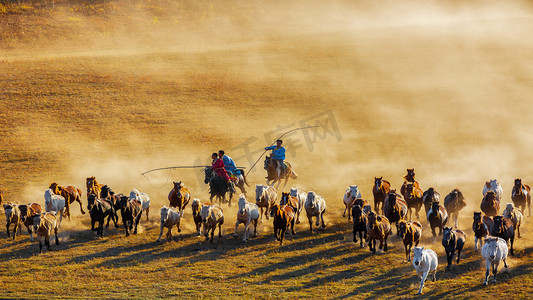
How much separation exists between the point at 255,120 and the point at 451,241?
2842 cm

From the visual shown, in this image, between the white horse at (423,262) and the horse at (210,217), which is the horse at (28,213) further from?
the white horse at (423,262)

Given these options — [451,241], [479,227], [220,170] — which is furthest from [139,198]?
[479,227]

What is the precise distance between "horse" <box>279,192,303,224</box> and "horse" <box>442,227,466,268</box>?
23.3 feet

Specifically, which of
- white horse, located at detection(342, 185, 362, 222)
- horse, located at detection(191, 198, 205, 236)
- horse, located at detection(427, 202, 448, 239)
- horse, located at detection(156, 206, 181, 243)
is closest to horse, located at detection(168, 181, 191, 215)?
horse, located at detection(156, 206, 181, 243)

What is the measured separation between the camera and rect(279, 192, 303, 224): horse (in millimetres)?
25391

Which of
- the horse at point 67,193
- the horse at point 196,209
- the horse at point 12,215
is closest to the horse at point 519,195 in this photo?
the horse at point 196,209

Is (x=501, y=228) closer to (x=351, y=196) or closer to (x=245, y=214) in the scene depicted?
(x=351, y=196)

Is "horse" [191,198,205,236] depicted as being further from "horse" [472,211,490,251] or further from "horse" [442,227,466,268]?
"horse" [472,211,490,251]

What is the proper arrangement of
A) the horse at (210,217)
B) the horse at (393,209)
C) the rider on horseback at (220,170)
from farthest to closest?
the rider on horseback at (220,170) < the horse at (393,209) < the horse at (210,217)

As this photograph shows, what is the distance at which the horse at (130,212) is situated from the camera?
25094 mm

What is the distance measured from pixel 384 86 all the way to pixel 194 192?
29818 mm

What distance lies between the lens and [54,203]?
25.9 m

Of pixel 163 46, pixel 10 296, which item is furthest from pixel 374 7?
Answer: pixel 10 296

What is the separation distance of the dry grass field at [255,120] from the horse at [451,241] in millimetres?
738
